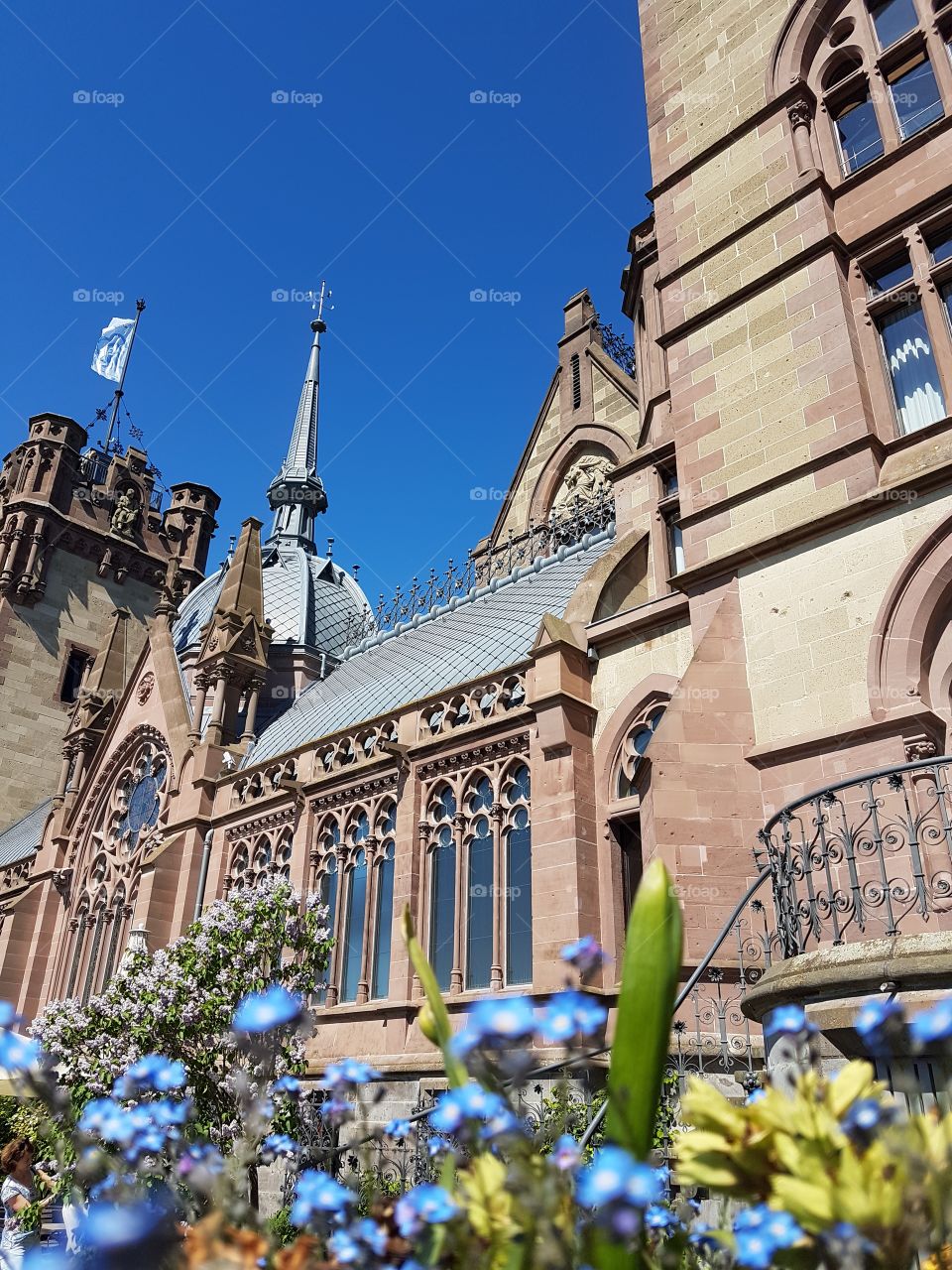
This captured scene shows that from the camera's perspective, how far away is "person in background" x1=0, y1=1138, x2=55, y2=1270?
5969 mm

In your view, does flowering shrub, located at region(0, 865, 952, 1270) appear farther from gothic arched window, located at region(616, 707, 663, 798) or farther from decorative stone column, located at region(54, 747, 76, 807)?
decorative stone column, located at region(54, 747, 76, 807)

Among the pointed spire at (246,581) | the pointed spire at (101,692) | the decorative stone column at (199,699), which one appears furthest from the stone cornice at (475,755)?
the pointed spire at (101,692)

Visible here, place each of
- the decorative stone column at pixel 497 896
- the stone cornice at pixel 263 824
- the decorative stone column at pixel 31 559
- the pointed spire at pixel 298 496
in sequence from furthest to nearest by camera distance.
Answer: the pointed spire at pixel 298 496
the decorative stone column at pixel 31 559
the stone cornice at pixel 263 824
the decorative stone column at pixel 497 896

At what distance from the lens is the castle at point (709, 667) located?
873 cm

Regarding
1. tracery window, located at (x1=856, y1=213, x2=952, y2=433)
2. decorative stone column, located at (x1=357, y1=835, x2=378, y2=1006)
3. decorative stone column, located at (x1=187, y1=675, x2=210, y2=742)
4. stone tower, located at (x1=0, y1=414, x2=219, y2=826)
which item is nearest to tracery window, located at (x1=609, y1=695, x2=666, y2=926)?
tracery window, located at (x1=856, y1=213, x2=952, y2=433)

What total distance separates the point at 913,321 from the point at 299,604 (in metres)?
25.1

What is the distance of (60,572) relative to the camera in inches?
1510

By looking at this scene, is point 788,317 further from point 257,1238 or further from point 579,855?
point 257,1238

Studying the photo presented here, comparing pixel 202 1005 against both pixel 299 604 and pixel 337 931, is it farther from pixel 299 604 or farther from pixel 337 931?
pixel 299 604

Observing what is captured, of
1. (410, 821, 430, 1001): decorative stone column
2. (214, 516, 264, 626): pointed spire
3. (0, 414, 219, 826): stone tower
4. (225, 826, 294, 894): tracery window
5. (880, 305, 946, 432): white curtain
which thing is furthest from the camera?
(0, 414, 219, 826): stone tower

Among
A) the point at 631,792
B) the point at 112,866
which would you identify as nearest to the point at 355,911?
the point at 631,792

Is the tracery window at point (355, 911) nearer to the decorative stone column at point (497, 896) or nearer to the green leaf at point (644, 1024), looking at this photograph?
the decorative stone column at point (497, 896)

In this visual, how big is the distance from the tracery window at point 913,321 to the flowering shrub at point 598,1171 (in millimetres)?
9160

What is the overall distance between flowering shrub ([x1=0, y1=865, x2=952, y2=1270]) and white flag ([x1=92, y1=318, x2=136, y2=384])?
159 feet
